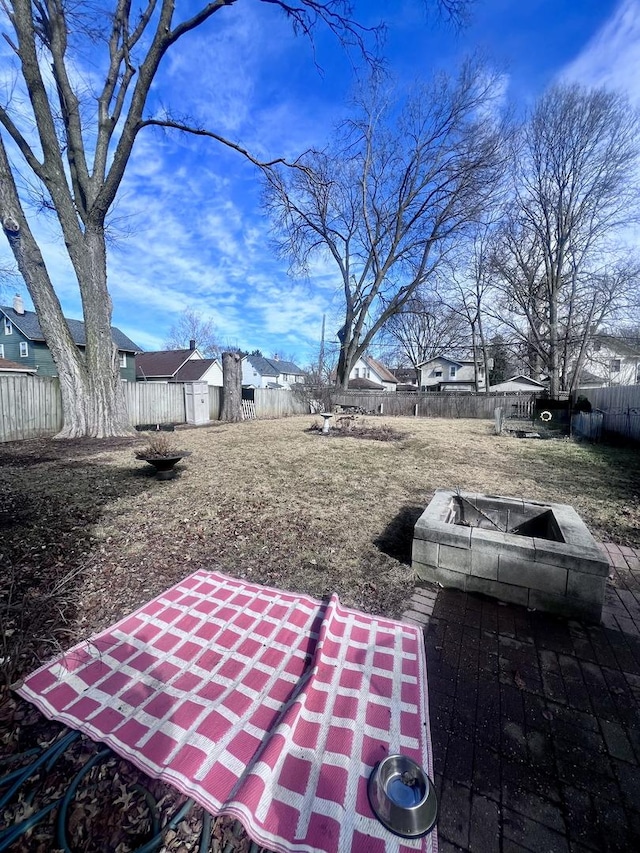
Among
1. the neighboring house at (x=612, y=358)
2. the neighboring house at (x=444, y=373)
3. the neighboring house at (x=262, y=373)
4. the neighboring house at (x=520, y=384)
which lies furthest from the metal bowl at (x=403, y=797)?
the neighboring house at (x=262, y=373)

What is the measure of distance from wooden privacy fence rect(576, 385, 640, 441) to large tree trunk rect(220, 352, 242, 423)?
12.5 m

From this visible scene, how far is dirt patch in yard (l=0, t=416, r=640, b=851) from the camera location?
2.22 meters

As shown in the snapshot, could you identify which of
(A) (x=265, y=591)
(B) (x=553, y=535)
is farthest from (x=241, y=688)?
(B) (x=553, y=535)

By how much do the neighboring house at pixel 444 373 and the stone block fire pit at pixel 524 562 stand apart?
35758mm

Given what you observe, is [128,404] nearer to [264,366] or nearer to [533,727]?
[533,727]

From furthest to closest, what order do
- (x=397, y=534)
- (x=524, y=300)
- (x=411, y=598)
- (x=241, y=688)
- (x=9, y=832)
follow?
1. (x=524, y=300)
2. (x=397, y=534)
3. (x=411, y=598)
4. (x=241, y=688)
5. (x=9, y=832)

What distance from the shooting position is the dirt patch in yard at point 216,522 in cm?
222

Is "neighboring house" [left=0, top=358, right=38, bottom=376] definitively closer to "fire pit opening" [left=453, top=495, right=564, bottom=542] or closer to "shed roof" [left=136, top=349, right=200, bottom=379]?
"shed roof" [left=136, top=349, right=200, bottom=379]

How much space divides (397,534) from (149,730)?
2.53 m

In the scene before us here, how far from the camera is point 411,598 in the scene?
8.05 feet

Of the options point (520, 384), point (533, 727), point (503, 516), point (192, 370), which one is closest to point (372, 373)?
point (520, 384)

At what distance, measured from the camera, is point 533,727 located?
1.50 metres

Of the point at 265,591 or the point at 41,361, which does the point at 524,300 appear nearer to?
the point at 265,591

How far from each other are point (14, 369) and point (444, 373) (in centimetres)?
3644
